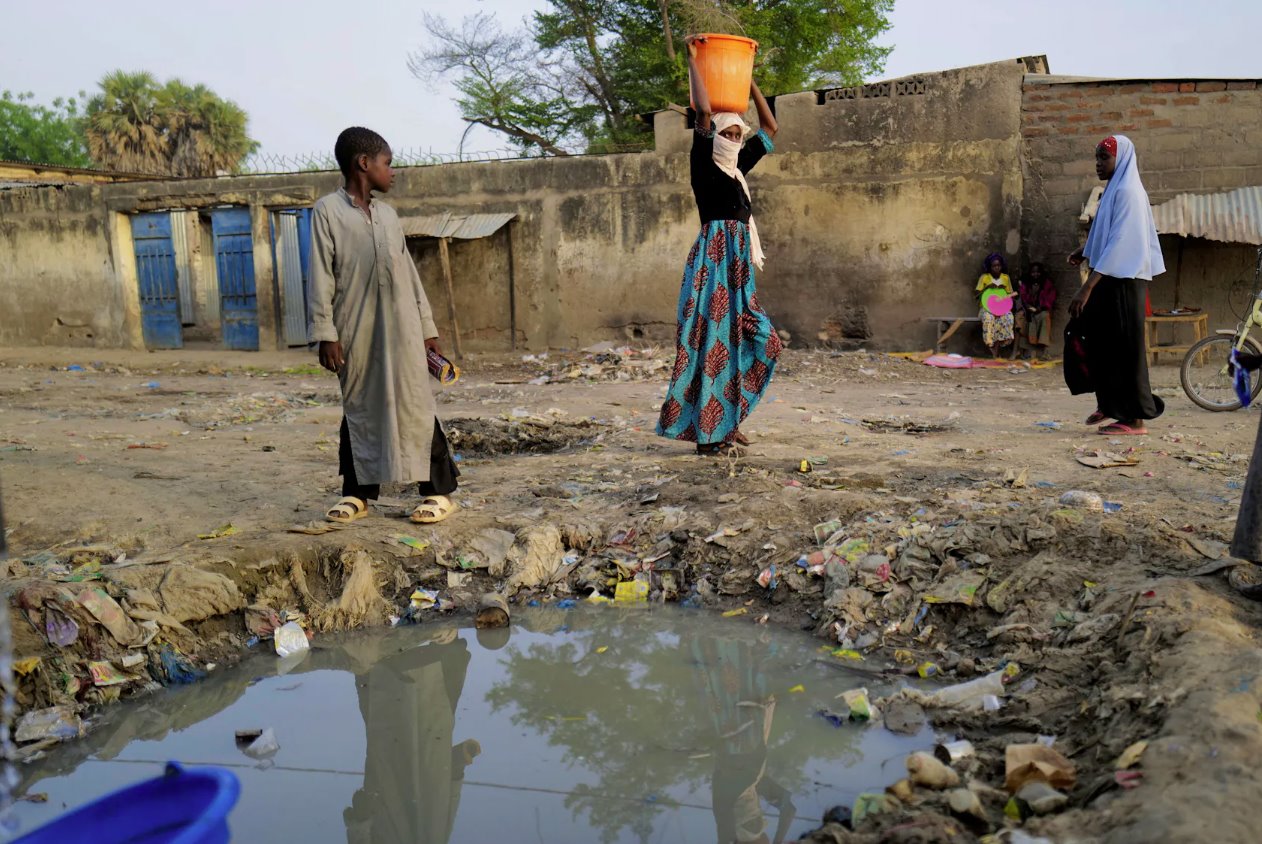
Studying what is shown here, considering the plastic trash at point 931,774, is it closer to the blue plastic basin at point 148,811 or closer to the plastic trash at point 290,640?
the blue plastic basin at point 148,811

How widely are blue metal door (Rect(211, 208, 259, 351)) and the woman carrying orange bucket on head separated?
10.8m

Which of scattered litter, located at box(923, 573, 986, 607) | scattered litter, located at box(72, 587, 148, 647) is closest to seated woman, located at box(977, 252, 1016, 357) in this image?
scattered litter, located at box(923, 573, 986, 607)

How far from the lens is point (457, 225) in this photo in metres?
12.2

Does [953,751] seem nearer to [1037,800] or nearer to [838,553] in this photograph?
[1037,800]

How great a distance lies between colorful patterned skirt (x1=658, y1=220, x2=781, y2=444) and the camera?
4777 millimetres

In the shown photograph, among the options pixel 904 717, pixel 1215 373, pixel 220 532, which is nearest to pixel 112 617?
pixel 220 532

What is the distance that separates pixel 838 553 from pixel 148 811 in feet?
8.18

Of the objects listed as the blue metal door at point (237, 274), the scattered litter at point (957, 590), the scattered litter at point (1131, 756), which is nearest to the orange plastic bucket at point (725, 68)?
the scattered litter at point (957, 590)

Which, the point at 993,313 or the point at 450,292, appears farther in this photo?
the point at 450,292

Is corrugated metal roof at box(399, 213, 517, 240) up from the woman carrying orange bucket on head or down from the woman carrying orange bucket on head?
up

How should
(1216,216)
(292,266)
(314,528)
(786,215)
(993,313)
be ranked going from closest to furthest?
(314,528) → (1216,216) → (993,313) → (786,215) → (292,266)

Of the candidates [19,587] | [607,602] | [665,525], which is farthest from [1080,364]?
[19,587]

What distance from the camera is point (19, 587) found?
3.12 meters

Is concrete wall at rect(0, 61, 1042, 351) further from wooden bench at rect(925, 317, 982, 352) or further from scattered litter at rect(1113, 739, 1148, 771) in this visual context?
scattered litter at rect(1113, 739, 1148, 771)
